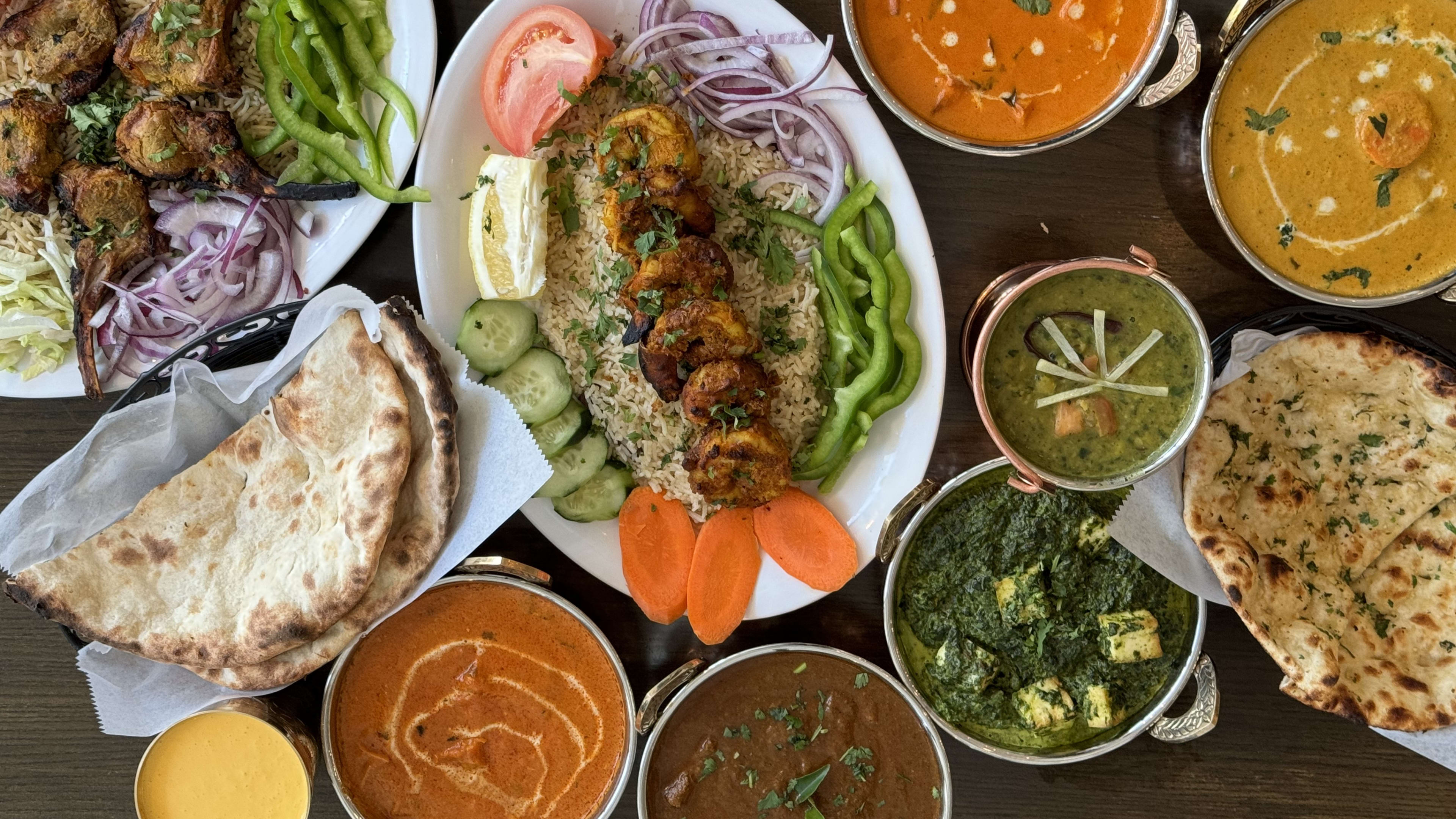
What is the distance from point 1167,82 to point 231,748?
3735 mm

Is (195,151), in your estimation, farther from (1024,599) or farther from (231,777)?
(1024,599)

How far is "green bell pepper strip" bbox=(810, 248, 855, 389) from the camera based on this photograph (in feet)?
8.96

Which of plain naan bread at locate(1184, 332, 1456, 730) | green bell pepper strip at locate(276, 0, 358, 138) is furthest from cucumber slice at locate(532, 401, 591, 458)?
plain naan bread at locate(1184, 332, 1456, 730)

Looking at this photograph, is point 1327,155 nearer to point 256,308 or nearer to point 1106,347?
point 1106,347

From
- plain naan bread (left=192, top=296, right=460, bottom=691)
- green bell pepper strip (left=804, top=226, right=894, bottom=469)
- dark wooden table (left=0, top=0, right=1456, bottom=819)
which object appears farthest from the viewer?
dark wooden table (left=0, top=0, right=1456, bottom=819)

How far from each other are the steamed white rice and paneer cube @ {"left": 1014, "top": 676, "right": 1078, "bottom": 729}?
45.4 inches

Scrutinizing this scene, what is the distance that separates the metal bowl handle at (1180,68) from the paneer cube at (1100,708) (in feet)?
6.46

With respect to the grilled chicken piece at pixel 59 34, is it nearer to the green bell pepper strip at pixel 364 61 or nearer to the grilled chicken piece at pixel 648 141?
the green bell pepper strip at pixel 364 61

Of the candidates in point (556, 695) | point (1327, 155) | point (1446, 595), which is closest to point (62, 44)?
point (556, 695)

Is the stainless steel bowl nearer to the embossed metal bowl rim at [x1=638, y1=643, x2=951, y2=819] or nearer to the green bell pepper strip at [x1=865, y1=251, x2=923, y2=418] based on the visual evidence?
the embossed metal bowl rim at [x1=638, y1=643, x2=951, y2=819]

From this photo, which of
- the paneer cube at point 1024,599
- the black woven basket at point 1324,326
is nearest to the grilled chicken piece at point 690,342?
the paneer cube at point 1024,599

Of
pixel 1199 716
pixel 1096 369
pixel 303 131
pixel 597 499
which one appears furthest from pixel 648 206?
pixel 1199 716

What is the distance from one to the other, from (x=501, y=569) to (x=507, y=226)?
3.68 feet

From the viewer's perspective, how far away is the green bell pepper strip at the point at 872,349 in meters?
2.65
